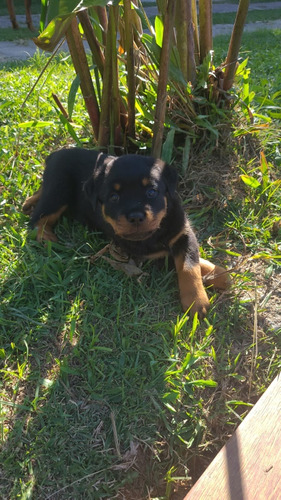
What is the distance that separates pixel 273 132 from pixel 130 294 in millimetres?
1898

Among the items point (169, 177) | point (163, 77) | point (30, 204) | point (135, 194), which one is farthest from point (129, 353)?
point (163, 77)

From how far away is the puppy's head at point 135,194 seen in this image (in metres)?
2.33

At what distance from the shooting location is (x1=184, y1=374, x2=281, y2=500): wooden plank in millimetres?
1308

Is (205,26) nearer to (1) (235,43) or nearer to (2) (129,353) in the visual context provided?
(1) (235,43)

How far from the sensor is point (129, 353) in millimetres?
2148

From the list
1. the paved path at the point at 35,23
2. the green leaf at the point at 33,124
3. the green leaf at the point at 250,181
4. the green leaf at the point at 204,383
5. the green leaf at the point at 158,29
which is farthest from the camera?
the paved path at the point at 35,23

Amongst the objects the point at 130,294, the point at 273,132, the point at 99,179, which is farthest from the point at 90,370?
the point at 273,132

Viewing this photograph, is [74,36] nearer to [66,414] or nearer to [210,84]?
[210,84]

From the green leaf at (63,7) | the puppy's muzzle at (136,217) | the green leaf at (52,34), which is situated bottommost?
the puppy's muzzle at (136,217)

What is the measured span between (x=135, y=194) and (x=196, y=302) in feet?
2.19

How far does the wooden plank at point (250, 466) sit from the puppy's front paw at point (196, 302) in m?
0.75

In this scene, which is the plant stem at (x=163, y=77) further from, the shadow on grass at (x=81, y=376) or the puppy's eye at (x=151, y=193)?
the shadow on grass at (x=81, y=376)

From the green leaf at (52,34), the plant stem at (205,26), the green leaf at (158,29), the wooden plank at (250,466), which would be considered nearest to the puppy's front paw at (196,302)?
the wooden plank at (250,466)

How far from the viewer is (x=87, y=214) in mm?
2945
